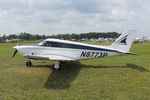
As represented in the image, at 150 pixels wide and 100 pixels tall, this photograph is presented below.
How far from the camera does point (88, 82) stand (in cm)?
598

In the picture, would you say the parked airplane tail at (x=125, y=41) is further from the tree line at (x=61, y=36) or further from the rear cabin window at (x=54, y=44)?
the tree line at (x=61, y=36)

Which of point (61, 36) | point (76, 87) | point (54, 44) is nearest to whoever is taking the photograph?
point (76, 87)

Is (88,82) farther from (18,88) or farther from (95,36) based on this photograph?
(95,36)

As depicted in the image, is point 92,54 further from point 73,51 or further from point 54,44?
point 54,44

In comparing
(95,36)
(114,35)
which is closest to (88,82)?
(95,36)

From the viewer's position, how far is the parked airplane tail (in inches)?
332

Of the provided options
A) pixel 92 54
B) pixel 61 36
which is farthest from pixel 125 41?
pixel 61 36

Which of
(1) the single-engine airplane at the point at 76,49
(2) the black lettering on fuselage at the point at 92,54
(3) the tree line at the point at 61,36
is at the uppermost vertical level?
(3) the tree line at the point at 61,36

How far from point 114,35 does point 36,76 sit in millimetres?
149660

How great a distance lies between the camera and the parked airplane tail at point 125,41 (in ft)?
27.7

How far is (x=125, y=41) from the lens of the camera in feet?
28.1

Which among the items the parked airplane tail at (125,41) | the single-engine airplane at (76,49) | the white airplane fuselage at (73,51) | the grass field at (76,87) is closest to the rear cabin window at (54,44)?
the single-engine airplane at (76,49)

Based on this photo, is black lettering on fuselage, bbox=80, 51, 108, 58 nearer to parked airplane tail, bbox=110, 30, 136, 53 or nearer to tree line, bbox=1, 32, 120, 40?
parked airplane tail, bbox=110, 30, 136, 53

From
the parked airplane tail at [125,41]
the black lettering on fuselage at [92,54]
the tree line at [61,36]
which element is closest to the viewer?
the parked airplane tail at [125,41]
